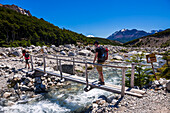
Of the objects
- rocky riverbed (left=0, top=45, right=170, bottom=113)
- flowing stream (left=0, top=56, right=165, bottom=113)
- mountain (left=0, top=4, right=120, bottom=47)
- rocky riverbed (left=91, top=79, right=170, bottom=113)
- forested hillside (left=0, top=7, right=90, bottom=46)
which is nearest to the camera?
rocky riverbed (left=91, top=79, right=170, bottom=113)

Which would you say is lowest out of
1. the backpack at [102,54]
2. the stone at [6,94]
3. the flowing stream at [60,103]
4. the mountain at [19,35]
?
the flowing stream at [60,103]

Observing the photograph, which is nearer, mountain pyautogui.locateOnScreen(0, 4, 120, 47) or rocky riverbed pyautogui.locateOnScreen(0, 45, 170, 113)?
rocky riverbed pyautogui.locateOnScreen(0, 45, 170, 113)

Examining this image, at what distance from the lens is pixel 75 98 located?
787 centimetres

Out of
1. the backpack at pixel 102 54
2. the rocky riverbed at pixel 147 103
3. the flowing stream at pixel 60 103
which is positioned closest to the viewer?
the rocky riverbed at pixel 147 103

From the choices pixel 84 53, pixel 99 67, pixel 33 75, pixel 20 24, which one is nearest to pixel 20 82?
pixel 33 75

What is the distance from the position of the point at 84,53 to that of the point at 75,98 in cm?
1798

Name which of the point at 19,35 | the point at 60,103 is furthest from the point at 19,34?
the point at 60,103

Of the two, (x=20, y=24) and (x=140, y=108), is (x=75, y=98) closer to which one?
(x=140, y=108)

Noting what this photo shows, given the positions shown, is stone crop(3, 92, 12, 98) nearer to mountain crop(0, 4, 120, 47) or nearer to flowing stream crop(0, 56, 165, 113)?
flowing stream crop(0, 56, 165, 113)

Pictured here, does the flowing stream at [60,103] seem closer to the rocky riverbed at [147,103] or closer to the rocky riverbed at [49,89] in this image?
the rocky riverbed at [49,89]

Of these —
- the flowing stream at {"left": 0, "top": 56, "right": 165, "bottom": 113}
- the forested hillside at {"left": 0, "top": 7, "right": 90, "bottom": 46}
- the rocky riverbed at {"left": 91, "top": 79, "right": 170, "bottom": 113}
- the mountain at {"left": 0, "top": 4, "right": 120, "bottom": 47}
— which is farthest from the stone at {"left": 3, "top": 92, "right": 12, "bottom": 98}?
the forested hillside at {"left": 0, "top": 7, "right": 90, "bottom": 46}

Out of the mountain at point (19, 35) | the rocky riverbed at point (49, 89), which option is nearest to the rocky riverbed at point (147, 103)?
the rocky riverbed at point (49, 89)

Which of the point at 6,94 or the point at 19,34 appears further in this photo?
the point at 19,34

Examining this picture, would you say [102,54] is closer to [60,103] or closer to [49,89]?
[60,103]
